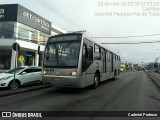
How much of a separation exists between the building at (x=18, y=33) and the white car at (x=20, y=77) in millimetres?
14326

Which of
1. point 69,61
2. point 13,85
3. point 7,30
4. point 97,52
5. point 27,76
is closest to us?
point 69,61

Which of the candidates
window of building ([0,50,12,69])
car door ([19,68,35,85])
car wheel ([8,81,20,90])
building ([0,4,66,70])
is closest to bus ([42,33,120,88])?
car wheel ([8,81,20,90])

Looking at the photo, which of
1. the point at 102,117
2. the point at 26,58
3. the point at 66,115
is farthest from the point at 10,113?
the point at 26,58

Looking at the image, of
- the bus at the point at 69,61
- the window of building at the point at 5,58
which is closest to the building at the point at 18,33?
the window of building at the point at 5,58

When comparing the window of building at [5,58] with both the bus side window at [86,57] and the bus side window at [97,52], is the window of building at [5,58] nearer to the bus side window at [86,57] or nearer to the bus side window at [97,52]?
the bus side window at [97,52]

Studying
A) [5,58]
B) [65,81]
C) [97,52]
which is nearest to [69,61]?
[65,81]

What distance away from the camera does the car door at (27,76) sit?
1272 centimetres

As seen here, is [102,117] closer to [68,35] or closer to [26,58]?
[68,35]

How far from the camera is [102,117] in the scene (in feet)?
19.1

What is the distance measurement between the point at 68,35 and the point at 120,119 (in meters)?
6.01

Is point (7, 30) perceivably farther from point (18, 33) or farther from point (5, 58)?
point (5, 58)

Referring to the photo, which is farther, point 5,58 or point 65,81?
point 5,58

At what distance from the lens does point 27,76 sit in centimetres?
1316

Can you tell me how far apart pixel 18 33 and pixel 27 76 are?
19747mm
